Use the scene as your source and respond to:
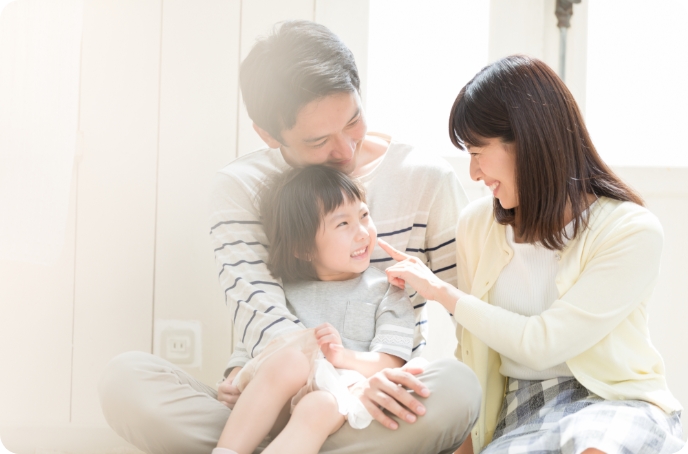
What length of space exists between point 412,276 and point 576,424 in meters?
0.37

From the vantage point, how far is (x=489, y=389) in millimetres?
1321

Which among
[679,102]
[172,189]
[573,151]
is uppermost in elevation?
[679,102]

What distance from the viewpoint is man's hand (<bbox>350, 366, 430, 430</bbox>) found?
1069mm

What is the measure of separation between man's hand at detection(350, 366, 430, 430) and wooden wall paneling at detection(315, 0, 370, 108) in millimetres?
885

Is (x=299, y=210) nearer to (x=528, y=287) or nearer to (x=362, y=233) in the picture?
(x=362, y=233)

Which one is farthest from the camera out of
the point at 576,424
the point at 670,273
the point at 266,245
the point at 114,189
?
the point at 670,273

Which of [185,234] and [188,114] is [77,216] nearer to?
[185,234]

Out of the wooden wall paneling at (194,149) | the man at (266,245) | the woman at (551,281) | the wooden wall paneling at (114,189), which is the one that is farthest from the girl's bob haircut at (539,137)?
the wooden wall paneling at (114,189)

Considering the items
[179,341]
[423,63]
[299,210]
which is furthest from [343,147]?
[179,341]

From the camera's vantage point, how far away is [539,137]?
1.18m

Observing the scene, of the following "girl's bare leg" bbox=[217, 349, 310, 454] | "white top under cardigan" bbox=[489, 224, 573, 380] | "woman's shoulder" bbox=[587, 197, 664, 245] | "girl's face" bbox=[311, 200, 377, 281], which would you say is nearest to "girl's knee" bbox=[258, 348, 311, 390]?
"girl's bare leg" bbox=[217, 349, 310, 454]

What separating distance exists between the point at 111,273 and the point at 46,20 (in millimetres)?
641

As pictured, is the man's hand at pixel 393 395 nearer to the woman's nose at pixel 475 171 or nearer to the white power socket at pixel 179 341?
the woman's nose at pixel 475 171

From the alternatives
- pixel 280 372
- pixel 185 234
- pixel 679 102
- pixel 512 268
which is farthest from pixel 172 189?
pixel 679 102
